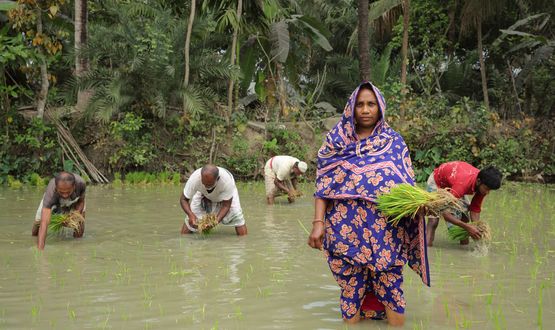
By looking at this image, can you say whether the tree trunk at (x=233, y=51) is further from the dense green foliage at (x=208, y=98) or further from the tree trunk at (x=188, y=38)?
the tree trunk at (x=188, y=38)

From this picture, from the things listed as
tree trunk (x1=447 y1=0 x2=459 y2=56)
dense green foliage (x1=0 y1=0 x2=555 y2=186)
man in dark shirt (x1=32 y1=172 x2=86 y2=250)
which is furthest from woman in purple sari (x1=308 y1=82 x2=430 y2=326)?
tree trunk (x1=447 y1=0 x2=459 y2=56)

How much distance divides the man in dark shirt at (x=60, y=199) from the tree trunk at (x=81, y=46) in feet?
27.0

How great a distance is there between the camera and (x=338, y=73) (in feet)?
70.2

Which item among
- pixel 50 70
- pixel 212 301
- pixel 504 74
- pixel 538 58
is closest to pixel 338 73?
pixel 504 74

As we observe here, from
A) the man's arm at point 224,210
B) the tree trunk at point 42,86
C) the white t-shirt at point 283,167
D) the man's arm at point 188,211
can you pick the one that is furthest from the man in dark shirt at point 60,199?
the tree trunk at point 42,86

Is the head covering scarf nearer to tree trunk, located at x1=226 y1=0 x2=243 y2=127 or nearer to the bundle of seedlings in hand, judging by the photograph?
the bundle of seedlings in hand

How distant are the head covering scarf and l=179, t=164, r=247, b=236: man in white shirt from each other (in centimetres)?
305

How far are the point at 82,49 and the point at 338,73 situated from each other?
9.19 m

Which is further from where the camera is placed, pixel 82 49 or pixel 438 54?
pixel 438 54

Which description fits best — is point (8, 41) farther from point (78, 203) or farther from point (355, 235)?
point (355, 235)

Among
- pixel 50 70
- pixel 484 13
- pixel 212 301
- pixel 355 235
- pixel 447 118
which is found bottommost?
pixel 212 301

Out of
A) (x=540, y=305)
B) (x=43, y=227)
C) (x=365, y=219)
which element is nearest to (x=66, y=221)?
(x=43, y=227)

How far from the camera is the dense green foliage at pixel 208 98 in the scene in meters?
14.8

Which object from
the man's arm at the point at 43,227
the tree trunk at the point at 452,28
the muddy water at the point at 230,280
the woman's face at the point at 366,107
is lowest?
the muddy water at the point at 230,280
